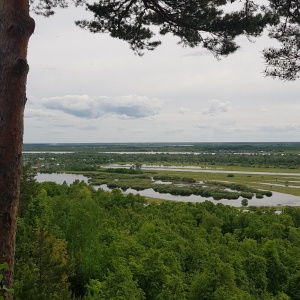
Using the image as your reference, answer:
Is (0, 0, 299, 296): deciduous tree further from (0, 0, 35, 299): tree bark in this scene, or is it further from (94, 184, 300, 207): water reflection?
(94, 184, 300, 207): water reflection

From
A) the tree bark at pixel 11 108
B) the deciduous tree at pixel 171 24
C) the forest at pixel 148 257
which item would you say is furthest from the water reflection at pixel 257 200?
the tree bark at pixel 11 108

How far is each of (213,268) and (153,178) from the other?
227 ft

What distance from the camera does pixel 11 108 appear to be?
534 centimetres

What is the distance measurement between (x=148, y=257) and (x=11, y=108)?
17.3 meters

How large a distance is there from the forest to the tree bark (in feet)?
28.2

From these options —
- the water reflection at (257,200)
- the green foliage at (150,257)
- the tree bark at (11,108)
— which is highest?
the tree bark at (11,108)

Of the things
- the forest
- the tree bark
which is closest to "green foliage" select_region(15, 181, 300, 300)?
the forest

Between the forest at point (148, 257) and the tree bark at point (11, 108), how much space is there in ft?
28.2

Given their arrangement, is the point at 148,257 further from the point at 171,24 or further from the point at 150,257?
the point at 171,24

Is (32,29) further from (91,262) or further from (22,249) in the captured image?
(91,262)

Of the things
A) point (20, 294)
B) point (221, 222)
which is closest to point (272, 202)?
point (221, 222)

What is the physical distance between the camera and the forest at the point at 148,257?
16.3m

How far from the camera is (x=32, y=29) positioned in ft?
18.9

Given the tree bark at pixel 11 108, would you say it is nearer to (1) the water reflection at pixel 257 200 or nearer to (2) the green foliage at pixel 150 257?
(2) the green foliage at pixel 150 257
